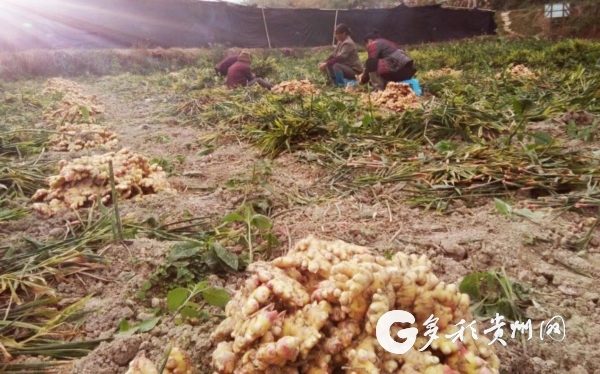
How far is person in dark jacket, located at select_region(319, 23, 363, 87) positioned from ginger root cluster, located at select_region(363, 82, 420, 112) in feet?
9.99

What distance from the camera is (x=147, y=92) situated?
28.4 ft

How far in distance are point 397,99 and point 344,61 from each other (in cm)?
371

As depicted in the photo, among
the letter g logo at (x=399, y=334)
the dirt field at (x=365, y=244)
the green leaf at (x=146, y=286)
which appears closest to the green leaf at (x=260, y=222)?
the dirt field at (x=365, y=244)

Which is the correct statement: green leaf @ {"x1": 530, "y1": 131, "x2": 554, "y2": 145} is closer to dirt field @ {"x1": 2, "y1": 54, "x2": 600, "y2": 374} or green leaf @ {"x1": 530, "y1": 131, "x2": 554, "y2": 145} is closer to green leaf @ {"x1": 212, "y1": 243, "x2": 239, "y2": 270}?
dirt field @ {"x1": 2, "y1": 54, "x2": 600, "y2": 374}

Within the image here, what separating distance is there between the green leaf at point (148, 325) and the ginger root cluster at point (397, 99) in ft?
14.6

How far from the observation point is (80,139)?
4363 mm

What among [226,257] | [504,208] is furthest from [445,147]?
[226,257]

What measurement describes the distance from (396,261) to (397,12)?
82.4 feet

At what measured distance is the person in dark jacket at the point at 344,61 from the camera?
8750 millimetres

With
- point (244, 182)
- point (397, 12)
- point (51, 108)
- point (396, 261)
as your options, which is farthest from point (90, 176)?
point (397, 12)

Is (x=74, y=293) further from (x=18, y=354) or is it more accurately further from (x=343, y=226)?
(x=343, y=226)

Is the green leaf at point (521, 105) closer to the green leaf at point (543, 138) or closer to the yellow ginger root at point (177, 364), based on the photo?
the green leaf at point (543, 138)

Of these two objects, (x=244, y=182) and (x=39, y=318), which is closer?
(x=39, y=318)

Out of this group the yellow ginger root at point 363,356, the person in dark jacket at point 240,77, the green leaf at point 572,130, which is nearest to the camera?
the yellow ginger root at point 363,356
